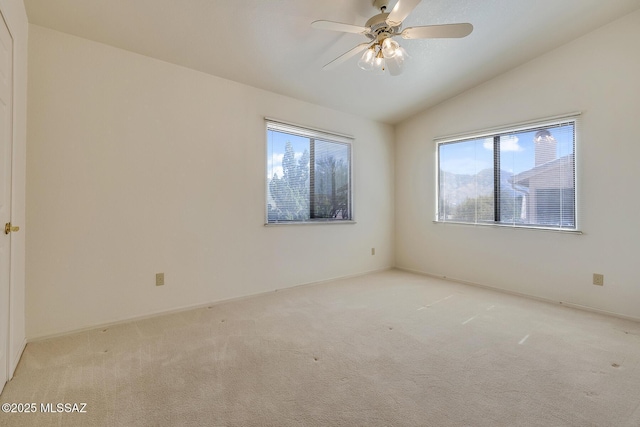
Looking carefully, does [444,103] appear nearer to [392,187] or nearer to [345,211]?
[392,187]

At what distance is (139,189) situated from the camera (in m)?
2.64

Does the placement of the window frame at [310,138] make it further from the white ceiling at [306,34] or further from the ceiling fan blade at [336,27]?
the ceiling fan blade at [336,27]

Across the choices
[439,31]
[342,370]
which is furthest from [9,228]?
[439,31]

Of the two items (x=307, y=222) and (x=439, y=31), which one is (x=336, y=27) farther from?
(x=307, y=222)

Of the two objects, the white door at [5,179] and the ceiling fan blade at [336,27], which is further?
the ceiling fan blade at [336,27]

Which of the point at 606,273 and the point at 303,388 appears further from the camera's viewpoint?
the point at 606,273

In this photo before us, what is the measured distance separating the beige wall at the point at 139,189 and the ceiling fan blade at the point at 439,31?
6.19ft

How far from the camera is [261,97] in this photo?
3.38 metres

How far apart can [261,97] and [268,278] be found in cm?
215

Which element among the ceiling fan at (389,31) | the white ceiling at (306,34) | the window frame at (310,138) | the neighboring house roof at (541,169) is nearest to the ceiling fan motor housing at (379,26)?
the ceiling fan at (389,31)

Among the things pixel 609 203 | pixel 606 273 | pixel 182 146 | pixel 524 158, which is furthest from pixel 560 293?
pixel 182 146

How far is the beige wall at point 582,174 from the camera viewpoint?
2.75 metres

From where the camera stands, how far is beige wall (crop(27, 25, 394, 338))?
2264mm

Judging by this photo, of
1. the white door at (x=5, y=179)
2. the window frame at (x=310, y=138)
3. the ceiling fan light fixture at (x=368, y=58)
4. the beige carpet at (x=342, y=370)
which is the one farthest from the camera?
the window frame at (x=310, y=138)
